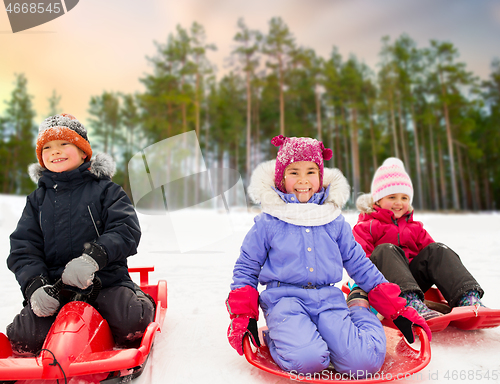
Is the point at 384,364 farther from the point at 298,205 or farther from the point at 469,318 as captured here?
the point at 298,205

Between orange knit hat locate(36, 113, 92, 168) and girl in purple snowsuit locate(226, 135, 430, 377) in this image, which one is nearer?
girl in purple snowsuit locate(226, 135, 430, 377)

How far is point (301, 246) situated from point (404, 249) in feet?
4.10

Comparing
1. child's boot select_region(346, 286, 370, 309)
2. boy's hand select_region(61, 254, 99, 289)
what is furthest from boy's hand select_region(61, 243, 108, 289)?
child's boot select_region(346, 286, 370, 309)

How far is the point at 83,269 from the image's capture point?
1.58 meters

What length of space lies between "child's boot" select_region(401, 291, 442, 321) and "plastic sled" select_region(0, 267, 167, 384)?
150cm

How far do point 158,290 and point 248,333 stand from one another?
A: 3.05ft

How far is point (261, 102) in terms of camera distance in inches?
850

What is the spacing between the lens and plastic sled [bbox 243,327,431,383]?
1.37m

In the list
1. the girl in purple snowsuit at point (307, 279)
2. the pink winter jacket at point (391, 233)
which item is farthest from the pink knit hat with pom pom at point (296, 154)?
the pink winter jacket at point (391, 233)

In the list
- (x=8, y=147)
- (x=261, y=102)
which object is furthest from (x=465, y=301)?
(x=8, y=147)

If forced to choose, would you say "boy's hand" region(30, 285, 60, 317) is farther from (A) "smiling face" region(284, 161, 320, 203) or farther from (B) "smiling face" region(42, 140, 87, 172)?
(A) "smiling face" region(284, 161, 320, 203)

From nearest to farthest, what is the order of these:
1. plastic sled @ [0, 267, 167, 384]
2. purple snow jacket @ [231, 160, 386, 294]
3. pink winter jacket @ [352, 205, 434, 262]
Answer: plastic sled @ [0, 267, 167, 384] < purple snow jacket @ [231, 160, 386, 294] < pink winter jacket @ [352, 205, 434, 262]

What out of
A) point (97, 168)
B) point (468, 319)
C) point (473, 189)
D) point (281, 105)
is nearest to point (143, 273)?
point (97, 168)

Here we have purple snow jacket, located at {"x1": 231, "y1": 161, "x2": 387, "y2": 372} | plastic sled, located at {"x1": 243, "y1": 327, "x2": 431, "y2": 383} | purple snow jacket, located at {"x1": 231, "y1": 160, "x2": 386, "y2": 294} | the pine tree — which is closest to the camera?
plastic sled, located at {"x1": 243, "y1": 327, "x2": 431, "y2": 383}
